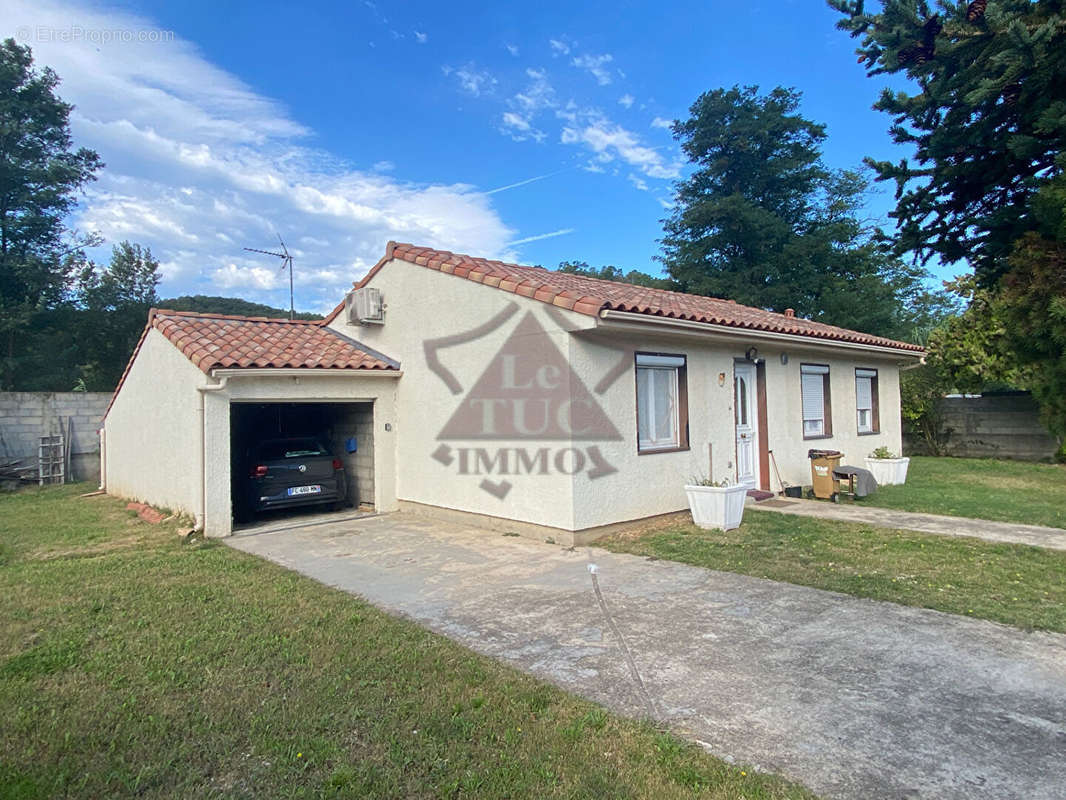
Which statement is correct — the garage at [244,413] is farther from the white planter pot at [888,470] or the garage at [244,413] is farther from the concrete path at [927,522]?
the white planter pot at [888,470]

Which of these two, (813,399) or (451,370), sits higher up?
(451,370)

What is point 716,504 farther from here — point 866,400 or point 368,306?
point 866,400

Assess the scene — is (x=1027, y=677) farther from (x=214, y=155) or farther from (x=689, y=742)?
(x=214, y=155)

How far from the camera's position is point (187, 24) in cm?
977

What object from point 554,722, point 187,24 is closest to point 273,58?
point 187,24

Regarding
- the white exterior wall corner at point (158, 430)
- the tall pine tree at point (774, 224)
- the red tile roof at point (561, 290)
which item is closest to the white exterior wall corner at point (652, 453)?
the red tile roof at point (561, 290)

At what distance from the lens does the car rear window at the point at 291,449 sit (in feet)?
34.1

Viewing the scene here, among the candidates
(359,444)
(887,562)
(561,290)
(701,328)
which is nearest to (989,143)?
(701,328)

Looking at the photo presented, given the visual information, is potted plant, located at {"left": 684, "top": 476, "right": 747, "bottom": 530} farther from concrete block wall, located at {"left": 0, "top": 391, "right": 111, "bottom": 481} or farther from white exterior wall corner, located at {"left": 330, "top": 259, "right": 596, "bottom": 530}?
concrete block wall, located at {"left": 0, "top": 391, "right": 111, "bottom": 481}

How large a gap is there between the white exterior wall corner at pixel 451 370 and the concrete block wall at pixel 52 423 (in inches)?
416

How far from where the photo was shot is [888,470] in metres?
12.8

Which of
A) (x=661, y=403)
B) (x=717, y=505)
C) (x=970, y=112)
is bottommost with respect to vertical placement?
(x=717, y=505)

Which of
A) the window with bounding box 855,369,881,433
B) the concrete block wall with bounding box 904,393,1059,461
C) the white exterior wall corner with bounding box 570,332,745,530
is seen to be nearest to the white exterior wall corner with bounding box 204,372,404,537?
the white exterior wall corner with bounding box 570,332,745,530

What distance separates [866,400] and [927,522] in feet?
19.2
